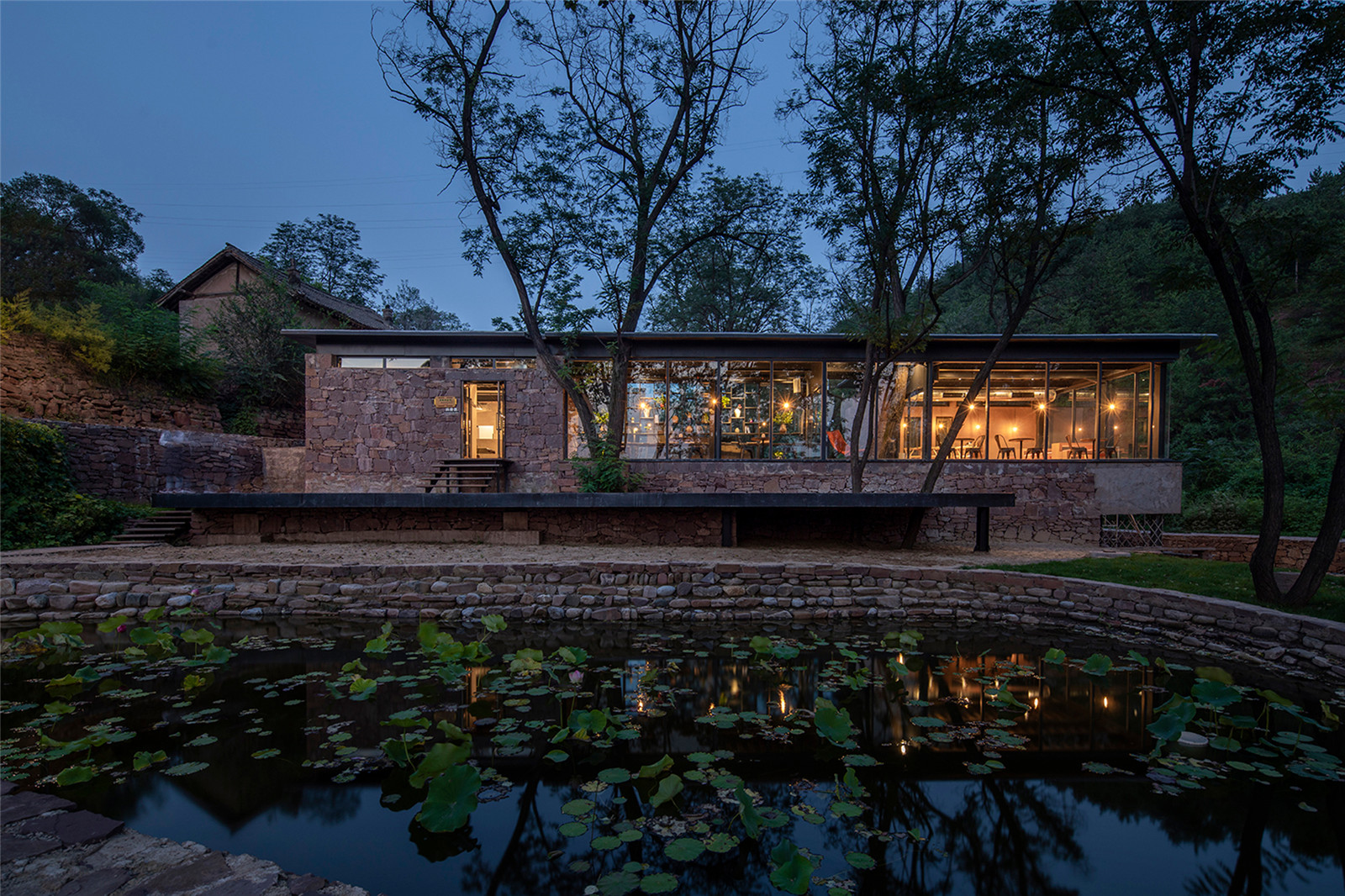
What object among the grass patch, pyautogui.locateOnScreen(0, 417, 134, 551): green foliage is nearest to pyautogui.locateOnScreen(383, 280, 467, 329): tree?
pyautogui.locateOnScreen(0, 417, 134, 551): green foliage

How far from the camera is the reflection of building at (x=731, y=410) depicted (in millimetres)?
12430

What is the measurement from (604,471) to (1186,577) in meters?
8.90

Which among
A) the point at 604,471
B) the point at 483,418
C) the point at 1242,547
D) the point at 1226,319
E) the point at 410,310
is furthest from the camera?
the point at 410,310

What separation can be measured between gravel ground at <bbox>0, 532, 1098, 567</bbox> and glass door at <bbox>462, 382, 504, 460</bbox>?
3939 mm

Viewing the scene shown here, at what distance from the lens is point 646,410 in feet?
42.8

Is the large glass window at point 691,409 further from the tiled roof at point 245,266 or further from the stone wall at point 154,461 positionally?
the tiled roof at point 245,266

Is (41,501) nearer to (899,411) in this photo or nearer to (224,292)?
(224,292)

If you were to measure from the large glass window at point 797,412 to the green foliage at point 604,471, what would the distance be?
347 cm

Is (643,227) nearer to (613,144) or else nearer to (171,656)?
(613,144)

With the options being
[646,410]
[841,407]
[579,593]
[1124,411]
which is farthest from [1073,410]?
[579,593]

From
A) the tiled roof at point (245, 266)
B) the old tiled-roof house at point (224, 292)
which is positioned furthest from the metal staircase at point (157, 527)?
the old tiled-roof house at point (224, 292)

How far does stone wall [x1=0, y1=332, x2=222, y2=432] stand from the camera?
10.7 m

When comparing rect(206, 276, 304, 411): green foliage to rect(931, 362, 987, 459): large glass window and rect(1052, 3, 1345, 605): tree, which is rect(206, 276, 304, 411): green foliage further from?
rect(1052, 3, 1345, 605): tree

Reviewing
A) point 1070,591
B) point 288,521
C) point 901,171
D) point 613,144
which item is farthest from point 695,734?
point 613,144
